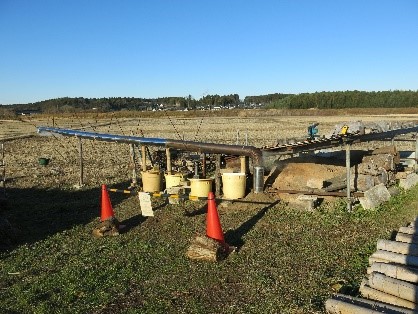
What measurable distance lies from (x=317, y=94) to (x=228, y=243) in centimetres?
10460

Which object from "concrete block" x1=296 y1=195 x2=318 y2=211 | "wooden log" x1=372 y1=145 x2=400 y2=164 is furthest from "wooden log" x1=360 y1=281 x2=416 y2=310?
"wooden log" x1=372 y1=145 x2=400 y2=164

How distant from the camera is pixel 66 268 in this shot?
25.0 feet

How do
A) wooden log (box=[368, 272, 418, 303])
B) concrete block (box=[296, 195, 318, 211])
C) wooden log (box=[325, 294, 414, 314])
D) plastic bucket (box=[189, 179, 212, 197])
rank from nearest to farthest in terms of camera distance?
wooden log (box=[325, 294, 414, 314]), wooden log (box=[368, 272, 418, 303]), concrete block (box=[296, 195, 318, 211]), plastic bucket (box=[189, 179, 212, 197])

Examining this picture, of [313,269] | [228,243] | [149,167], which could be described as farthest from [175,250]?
[149,167]

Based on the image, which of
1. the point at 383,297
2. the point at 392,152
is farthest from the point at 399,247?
the point at 392,152

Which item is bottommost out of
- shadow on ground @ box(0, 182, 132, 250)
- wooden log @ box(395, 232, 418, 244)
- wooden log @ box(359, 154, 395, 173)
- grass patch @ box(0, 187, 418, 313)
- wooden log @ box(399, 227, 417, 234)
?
shadow on ground @ box(0, 182, 132, 250)

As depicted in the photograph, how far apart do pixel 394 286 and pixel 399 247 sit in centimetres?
156

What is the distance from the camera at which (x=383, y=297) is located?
552 cm

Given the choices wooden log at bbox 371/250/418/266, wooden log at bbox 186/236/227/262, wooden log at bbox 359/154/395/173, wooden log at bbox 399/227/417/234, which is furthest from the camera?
wooden log at bbox 359/154/395/173

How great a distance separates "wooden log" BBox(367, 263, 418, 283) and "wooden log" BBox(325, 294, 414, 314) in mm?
Answer: 703

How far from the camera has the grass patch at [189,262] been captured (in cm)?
616

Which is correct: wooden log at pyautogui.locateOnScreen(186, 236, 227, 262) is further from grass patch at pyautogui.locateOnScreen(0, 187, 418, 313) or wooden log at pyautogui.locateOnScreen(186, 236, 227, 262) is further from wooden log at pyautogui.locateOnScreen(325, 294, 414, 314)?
wooden log at pyautogui.locateOnScreen(325, 294, 414, 314)

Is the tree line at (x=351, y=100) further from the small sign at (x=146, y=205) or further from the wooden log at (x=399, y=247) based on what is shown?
the wooden log at (x=399, y=247)

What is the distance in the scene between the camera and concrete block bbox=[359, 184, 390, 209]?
10.1m
